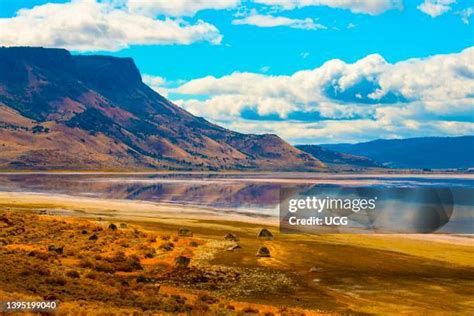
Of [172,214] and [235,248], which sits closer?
[235,248]

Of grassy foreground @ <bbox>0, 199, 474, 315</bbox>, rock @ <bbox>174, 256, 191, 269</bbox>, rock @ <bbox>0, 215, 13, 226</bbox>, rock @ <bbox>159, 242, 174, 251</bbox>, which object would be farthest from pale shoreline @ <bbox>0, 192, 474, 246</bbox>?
rock @ <bbox>174, 256, 191, 269</bbox>

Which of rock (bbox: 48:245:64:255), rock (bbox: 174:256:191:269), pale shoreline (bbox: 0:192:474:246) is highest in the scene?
rock (bbox: 48:245:64:255)

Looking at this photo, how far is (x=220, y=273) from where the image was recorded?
39.6 metres

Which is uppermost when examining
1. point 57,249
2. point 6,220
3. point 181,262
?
point 6,220

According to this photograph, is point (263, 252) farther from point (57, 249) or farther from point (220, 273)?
point (57, 249)

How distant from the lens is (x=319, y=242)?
5866 cm

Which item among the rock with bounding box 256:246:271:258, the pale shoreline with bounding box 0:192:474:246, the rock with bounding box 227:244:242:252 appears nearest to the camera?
the rock with bounding box 256:246:271:258

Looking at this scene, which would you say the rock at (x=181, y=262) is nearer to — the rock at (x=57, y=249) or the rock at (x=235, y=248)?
the rock at (x=235, y=248)

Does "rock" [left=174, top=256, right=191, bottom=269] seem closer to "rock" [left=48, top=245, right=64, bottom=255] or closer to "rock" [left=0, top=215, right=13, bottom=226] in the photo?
"rock" [left=48, top=245, right=64, bottom=255]

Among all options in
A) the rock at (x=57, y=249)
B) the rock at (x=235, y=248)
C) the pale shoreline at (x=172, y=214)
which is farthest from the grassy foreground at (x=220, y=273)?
the pale shoreline at (x=172, y=214)

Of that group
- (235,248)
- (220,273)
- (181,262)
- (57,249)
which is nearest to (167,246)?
(235,248)

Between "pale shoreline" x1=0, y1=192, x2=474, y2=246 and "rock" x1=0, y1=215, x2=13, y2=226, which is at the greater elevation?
"rock" x1=0, y1=215, x2=13, y2=226

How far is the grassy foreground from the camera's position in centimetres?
2855

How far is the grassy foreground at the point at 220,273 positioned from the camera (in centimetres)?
2855
